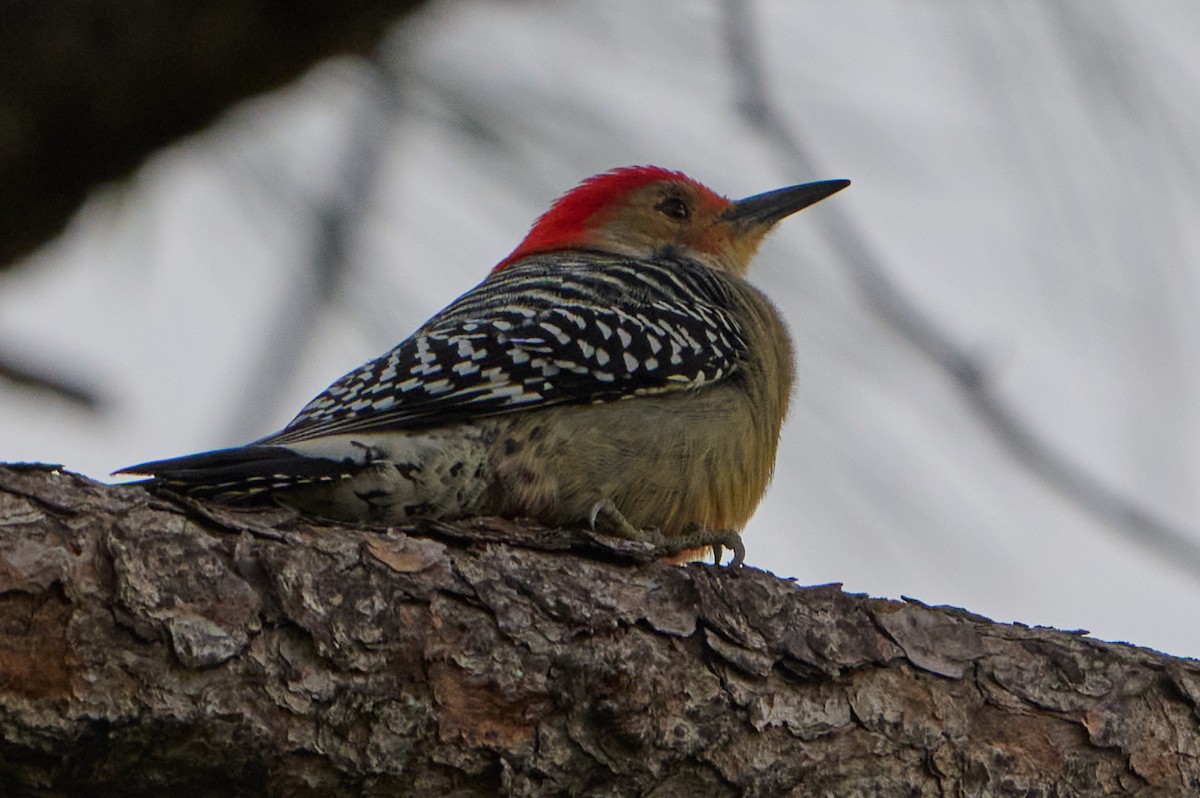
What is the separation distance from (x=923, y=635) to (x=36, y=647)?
6.62ft

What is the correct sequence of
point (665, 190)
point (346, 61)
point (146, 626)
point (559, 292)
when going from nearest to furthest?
point (146, 626) < point (346, 61) < point (559, 292) < point (665, 190)

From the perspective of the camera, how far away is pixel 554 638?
3129 mm

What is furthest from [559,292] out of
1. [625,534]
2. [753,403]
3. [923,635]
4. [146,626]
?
[146,626]

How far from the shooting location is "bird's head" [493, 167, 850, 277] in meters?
6.64

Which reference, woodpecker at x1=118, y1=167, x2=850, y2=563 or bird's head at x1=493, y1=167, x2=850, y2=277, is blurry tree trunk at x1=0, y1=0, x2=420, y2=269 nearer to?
woodpecker at x1=118, y1=167, x2=850, y2=563

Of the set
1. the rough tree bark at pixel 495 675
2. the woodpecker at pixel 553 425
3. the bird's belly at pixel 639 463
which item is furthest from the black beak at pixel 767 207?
the rough tree bark at pixel 495 675

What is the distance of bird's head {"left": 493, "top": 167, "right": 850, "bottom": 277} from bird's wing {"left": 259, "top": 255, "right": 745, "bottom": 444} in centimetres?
127

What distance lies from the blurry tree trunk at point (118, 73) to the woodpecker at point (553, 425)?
2.26 ft

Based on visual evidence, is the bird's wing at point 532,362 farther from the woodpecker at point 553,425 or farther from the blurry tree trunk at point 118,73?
the blurry tree trunk at point 118,73

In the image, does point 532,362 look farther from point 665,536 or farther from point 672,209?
point 672,209

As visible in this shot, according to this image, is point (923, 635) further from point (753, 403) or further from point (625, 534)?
point (753, 403)

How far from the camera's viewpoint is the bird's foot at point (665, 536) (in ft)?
14.1

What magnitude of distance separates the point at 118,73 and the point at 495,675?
1.54m

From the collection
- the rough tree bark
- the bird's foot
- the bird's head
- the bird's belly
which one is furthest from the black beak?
the rough tree bark
